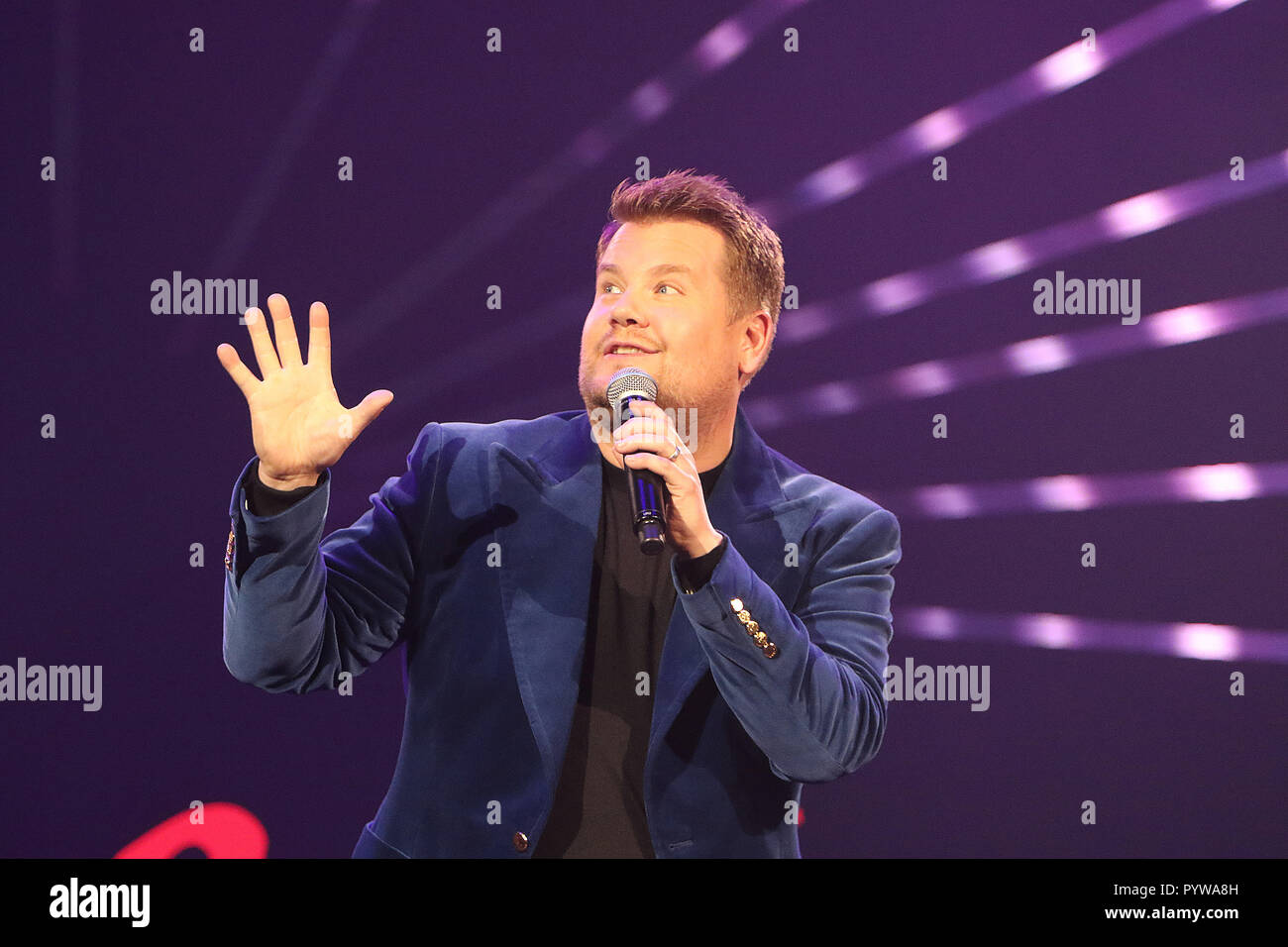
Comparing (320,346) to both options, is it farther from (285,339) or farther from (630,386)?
(630,386)

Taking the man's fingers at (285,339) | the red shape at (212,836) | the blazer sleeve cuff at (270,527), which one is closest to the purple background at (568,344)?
the red shape at (212,836)

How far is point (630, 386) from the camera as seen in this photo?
2.06 m

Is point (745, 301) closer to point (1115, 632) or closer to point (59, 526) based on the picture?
point (1115, 632)

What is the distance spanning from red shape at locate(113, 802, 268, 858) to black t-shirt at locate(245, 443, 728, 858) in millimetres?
1243

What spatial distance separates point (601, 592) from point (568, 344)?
102 cm

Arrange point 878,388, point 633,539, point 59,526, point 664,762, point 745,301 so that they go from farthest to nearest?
1. point 878,388
2. point 59,526
3. point 745,301
4. point 633,539
5. point 664,762

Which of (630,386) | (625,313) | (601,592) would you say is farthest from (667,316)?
(601,592)

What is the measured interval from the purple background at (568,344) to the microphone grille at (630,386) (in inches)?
38.9

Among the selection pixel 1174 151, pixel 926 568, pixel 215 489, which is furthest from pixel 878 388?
pixel 215 489

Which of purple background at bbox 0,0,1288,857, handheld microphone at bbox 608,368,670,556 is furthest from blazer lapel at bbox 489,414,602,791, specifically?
purple background at bbox 0,0,1288,857

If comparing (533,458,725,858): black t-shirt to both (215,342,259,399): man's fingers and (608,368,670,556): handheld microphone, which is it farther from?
(215,342,259,399): man's fingers

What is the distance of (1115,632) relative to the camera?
3.15 m

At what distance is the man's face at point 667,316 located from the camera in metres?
2.25
